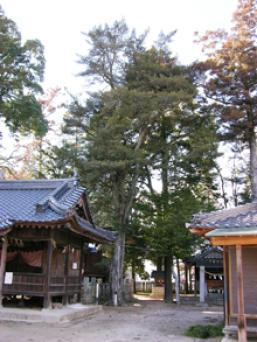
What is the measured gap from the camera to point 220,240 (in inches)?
344

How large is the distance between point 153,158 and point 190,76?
5794 mm

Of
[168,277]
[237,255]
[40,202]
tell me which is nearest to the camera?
[237,255]

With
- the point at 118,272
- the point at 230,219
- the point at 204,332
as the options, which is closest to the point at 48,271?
the point at 204,332

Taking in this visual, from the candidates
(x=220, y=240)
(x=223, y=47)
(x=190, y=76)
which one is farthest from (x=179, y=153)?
(x=220, y=240)

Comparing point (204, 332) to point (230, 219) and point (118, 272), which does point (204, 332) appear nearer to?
point (230, 219)

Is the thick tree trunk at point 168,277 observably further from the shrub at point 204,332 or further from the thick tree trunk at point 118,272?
the shrub at point 204,332

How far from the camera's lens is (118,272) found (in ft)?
70.9

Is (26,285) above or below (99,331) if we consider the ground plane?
above

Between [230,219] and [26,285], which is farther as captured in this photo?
[26,285]

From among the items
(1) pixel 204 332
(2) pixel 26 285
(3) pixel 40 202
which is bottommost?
(1) pixel 204 332

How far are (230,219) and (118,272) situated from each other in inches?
532

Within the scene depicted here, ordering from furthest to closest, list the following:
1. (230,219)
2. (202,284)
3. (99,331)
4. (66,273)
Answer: (202,284) → (66,273) → (99,331) → (230,219)

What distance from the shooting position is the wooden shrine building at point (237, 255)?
845cm

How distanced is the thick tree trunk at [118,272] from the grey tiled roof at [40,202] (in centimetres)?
347
